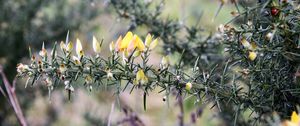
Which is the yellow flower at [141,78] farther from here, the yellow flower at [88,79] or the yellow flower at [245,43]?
the yellow flower at [245,43]

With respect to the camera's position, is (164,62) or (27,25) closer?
(164,62)

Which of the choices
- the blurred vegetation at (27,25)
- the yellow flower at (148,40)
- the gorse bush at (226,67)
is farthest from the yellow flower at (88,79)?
the blurred vegetation at (27,25)

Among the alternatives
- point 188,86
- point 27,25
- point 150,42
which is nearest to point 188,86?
point 188,86

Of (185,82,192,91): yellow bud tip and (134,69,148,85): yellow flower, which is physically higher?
(134,69,148,85): yellow flower

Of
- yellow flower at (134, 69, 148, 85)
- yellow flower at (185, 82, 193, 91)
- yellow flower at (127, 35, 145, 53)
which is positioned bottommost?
yellow flower at (185, 82, 193, 91)

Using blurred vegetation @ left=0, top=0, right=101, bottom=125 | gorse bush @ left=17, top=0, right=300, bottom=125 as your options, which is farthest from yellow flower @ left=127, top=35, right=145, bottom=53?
blurred vegetation @ left=0, top=0, right=101, bottom=125

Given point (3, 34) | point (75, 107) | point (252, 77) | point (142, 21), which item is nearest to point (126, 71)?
point (252, 77)

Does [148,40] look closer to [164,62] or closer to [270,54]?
[164,62]

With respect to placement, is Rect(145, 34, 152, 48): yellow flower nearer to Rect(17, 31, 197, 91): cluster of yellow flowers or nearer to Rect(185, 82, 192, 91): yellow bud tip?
Rect(17, 31, 197, 91): cluster of yellow flowers

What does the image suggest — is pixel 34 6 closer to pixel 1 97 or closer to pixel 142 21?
pixel 1 97

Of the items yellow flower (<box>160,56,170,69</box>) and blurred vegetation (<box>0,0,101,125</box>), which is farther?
blurred vegetation (<box>0,0,101,125</box>)

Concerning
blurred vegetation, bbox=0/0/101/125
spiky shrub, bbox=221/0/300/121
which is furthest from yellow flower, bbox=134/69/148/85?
blurred vegetation, bbox=0/0/101/125
